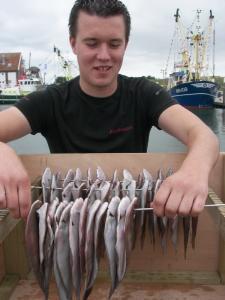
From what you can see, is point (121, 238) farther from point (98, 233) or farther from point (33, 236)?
point (33, 236)

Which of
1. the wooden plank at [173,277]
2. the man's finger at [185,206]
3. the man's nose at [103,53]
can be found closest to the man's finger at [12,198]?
the man's finger at [185,206]

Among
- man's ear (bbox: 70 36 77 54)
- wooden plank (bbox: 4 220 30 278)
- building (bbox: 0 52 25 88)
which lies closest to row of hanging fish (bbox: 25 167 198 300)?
wooden plank (bbox: 4 220 30 278)

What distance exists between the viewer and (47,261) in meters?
2.14

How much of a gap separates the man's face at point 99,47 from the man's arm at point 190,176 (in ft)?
2.28

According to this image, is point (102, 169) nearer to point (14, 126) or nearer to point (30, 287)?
point (14, 126)

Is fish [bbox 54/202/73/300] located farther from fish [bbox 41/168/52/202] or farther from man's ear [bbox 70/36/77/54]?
man's ear [bbox 70/36/77/54]

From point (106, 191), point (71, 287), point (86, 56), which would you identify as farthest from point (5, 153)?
point (86, 56)

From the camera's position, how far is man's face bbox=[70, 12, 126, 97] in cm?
281

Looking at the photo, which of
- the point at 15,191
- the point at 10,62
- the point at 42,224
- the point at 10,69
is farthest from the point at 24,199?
the point at 10,62

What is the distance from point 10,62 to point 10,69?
341 centimetres

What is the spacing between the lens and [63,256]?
6.86ft

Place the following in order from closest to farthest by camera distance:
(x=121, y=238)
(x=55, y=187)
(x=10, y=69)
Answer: (x=121, y=238)
(x=55, y=187)
(x=10, y=69)

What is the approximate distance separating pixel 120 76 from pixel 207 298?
79.2 inches

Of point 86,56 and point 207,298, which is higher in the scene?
point 86,56
